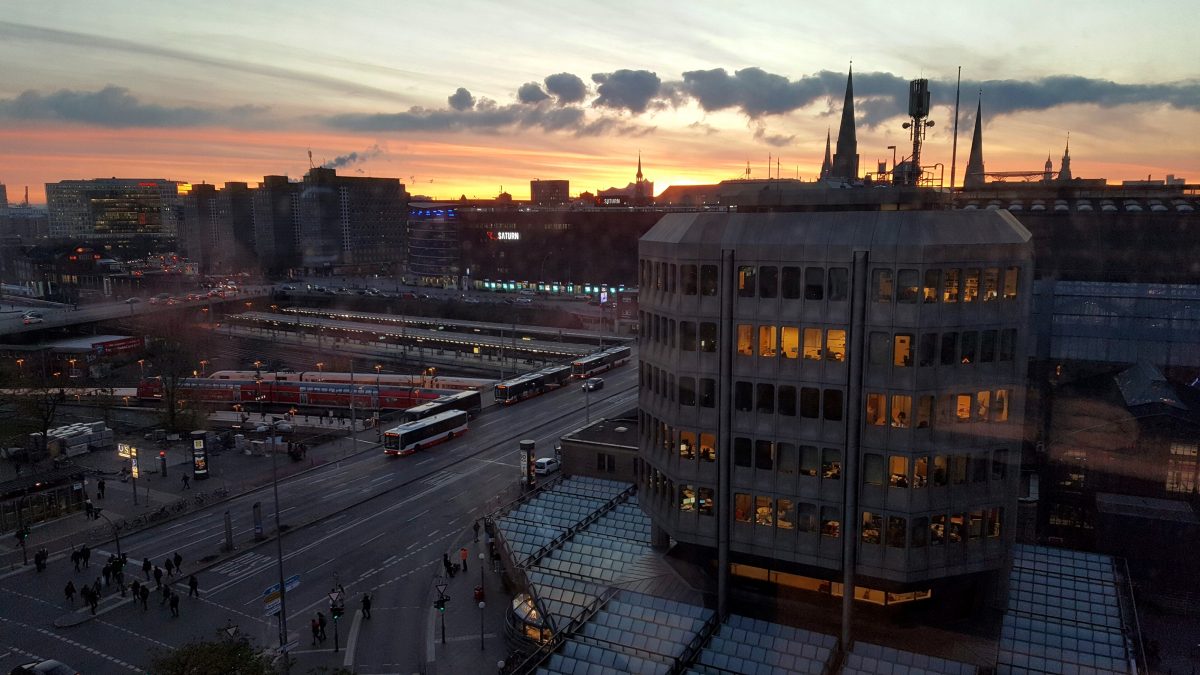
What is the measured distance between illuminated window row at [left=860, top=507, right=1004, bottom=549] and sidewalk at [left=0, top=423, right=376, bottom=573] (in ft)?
144

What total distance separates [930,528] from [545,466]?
115 ft

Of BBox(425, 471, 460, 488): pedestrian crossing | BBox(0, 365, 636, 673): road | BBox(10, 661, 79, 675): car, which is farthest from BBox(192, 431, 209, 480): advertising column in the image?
BBox(10, 661, 79, 675): car

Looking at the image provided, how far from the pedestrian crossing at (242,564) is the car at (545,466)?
2057cm

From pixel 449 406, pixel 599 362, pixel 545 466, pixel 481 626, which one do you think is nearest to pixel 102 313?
pixel 449 406

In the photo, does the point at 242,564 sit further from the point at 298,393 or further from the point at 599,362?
the point at 599,362

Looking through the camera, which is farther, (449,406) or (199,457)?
(449,406)

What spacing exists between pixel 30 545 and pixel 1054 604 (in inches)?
2141

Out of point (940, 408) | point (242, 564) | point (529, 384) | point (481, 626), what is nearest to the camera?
point (940, 408)

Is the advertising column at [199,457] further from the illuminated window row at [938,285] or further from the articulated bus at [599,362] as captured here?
the illuminated window row at [938,285]

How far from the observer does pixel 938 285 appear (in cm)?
2584

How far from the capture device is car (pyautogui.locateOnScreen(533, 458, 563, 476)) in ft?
189

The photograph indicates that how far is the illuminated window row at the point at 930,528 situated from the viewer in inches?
1063

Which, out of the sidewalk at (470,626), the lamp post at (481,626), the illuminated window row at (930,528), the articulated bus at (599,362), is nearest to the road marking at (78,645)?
the sidewalk at (470,626)

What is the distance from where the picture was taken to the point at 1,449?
2395 inches
